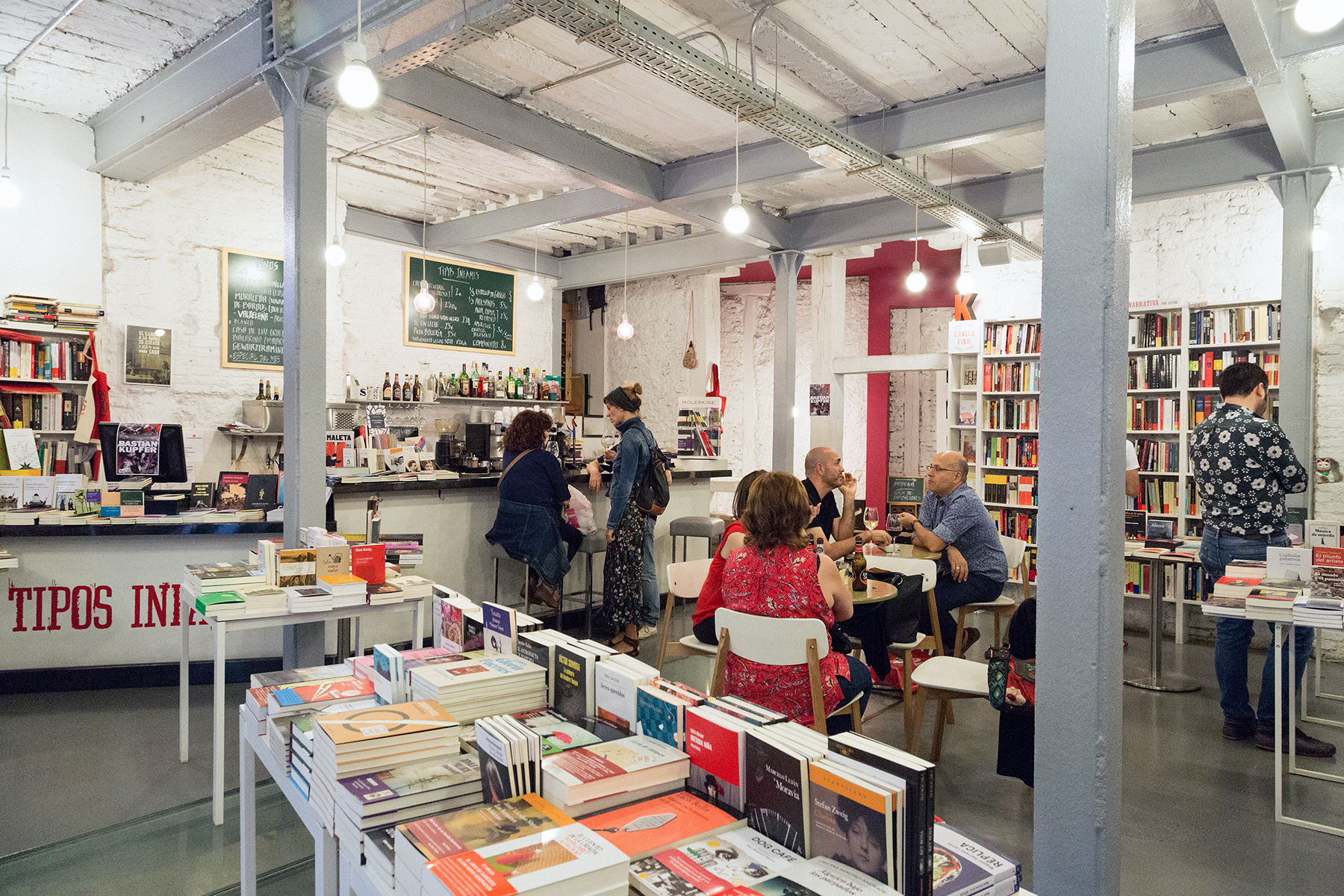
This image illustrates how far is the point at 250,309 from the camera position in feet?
22.4

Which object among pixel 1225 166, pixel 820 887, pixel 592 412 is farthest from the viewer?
pixel 592 412

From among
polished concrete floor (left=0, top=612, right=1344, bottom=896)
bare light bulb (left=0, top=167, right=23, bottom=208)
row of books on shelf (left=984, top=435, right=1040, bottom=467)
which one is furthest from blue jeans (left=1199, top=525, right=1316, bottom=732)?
bare light bulb (left=0, top=167, right=23, bottom=208)

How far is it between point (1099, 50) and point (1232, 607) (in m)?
2.52

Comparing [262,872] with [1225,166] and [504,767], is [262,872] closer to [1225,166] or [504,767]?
[504,767]

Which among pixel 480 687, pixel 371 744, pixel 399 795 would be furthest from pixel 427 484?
pixel 399 795

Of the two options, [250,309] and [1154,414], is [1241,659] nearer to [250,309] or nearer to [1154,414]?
[1154,414]

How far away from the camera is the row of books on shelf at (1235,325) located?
20.4ft

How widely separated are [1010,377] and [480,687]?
23.0 feet

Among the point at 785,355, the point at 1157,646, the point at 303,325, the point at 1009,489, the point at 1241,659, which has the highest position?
the point at 785,355

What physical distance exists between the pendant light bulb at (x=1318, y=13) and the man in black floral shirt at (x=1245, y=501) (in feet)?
5.53

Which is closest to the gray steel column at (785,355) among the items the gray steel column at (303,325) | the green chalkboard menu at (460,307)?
the green chalkboard menu at (460,307)

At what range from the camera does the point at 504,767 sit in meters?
1.47

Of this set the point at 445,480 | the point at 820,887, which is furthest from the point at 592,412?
the point at 820,887

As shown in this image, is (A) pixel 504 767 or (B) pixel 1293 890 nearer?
(A) pixel 504 767
